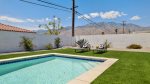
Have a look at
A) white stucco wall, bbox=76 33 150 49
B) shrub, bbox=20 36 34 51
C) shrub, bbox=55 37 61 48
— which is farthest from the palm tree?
shrub, bbox=20 36 34 51

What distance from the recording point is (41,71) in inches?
328

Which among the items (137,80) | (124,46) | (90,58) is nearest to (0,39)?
(90,58)

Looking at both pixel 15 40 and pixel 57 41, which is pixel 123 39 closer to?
pixel 57 41

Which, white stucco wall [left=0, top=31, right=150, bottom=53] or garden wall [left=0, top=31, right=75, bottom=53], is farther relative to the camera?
white stucco wall [left=0, top=31, right=150, bottom=53]

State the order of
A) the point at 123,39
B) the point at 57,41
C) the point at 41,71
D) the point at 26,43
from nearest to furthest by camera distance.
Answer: the point at 41,71
the point at 26,43
the point at 123,39
the point at 57,41

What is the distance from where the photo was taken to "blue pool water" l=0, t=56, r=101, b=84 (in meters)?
6.59

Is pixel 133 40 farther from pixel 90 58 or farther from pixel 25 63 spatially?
pixel 25 63

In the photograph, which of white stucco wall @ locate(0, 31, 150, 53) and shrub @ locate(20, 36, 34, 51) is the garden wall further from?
shrub @ locate(20, 36, 34, 51)

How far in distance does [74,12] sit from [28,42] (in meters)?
9.21

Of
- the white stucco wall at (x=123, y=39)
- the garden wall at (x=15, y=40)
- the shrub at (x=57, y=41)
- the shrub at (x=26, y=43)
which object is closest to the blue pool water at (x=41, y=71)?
the shrub at (x=26, y=43)

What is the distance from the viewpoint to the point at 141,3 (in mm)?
20297

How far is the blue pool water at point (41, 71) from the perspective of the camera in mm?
6595

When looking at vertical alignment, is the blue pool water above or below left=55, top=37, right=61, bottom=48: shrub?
below

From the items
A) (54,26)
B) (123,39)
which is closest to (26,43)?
(123,39)
